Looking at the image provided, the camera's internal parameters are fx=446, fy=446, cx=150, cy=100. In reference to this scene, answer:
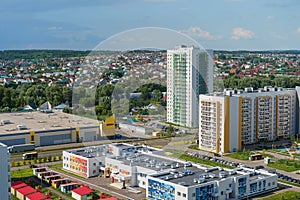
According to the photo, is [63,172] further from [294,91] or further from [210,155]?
[294,91]

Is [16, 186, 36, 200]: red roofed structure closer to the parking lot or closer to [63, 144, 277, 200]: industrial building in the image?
[63, 144, 277, 200]: industrial building

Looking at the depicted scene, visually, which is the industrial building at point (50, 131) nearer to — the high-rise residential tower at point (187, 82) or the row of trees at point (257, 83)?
the high-rise residential tower at point (187, 82)

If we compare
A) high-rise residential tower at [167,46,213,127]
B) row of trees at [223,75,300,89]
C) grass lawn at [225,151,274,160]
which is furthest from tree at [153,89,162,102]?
row of trees at [223,75,300,89]

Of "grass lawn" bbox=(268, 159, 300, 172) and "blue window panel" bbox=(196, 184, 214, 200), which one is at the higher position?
"blue window panel" bbox=(196, 184, 214, 200)

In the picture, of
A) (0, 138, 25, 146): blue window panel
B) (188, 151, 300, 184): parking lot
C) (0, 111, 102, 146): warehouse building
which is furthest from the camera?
(0, 111, 102, 146): warehouse building

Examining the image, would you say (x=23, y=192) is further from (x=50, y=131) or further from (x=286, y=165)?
(x=286, y=165)

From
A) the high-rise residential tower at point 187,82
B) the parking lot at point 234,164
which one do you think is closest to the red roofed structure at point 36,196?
the parking lot at point 234,164

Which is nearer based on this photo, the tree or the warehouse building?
the tree
